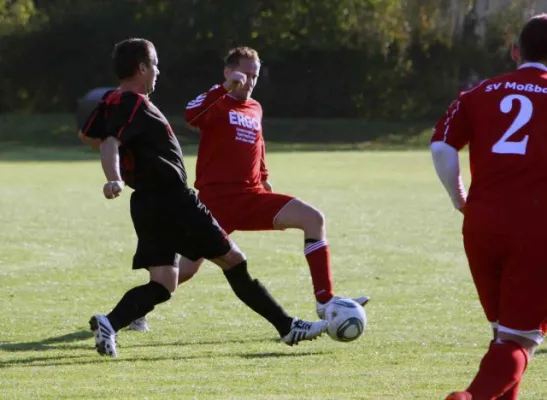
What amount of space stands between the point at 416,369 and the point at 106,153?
6.77ft

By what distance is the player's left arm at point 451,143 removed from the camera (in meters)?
5.11

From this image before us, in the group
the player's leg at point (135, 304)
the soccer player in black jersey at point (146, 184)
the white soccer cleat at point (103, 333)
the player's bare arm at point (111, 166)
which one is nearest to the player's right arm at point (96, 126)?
the soccer player in black jersey at point (146, 184)

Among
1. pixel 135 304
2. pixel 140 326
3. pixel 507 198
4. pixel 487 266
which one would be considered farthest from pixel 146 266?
pixel 507 198

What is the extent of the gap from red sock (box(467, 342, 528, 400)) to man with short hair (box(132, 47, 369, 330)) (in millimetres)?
3154

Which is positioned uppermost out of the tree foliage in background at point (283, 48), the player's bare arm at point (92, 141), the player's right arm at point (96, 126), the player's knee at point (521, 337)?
the player's right arm at point (96, 126)

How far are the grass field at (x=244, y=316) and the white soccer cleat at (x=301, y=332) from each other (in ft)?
0.31

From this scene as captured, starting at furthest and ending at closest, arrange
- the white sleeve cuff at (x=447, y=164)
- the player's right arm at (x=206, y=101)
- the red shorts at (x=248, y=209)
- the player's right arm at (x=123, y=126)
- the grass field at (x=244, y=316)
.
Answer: the red shorts at (x=248, y=209) < the player's right arm at (x=206, y=101) < the player's right arm at (x=123, y=126) < the grass field at (x=244, y=316) < the white sleeve cuff at (x=447, y=164)

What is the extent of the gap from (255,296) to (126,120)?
54.0 inches

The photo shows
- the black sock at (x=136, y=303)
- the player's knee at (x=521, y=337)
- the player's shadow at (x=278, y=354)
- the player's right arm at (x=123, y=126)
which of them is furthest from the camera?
the player's shadow at (x=278, y=354)

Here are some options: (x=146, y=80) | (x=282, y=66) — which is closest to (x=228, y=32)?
(x=282, y=66)

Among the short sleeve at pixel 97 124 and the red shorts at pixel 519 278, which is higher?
the short sleeve at pixel 97 124

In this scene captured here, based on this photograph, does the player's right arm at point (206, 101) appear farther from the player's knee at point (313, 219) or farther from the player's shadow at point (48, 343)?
the player's shadow at point (48, 343)

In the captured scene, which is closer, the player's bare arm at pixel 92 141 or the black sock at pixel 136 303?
the player's bare arm at pixel 92 141

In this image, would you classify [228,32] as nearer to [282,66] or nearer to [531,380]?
[282,66]
